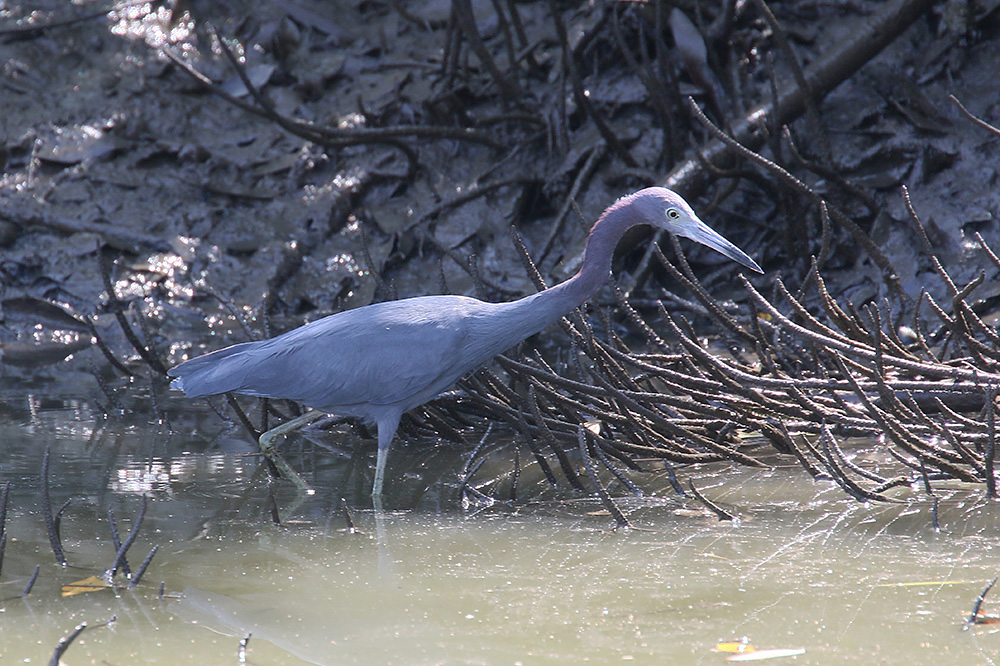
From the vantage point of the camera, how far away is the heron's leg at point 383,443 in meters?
4.38

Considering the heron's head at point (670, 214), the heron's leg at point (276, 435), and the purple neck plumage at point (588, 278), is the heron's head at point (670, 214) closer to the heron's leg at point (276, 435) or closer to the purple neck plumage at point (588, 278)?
the purple neck plumage at point (588, 278)

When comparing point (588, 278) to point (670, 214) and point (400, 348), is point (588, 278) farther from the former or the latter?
point (400, 348)

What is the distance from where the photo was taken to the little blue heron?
4.42 m

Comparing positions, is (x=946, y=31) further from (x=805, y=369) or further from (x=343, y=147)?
(x=343, y=147)

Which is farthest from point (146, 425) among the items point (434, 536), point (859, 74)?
point (859, 74)

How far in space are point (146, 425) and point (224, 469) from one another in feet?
2.96

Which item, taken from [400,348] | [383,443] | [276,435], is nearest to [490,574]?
[383,443]

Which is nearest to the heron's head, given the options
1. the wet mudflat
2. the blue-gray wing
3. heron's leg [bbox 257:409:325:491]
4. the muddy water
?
the wet mudflat

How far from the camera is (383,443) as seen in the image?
14.8ft

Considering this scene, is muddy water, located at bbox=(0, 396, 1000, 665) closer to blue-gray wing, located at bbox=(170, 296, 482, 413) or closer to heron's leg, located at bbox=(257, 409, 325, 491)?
heron's leg, located at bbox=(257, 409, 325, 491)

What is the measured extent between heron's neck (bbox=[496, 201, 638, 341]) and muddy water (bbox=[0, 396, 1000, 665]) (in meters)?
0.72

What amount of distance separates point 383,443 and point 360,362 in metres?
0.35

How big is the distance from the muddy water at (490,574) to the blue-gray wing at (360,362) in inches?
15.3

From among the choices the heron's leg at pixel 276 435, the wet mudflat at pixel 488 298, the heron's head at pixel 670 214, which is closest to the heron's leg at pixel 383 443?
the wet mudflat at pixel 488 298
